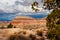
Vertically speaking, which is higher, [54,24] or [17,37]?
[54,24]

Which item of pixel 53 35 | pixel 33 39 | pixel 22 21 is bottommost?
pixel 22 21

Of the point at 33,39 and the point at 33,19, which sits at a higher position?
the point at 33,39

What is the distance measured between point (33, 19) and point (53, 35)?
464 feet

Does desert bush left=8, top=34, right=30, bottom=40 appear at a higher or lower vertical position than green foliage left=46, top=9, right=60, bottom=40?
lower

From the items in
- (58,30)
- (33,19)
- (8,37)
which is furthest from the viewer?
(33,19)

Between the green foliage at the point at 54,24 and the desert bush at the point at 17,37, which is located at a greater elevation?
the green foliage at the point at 54,24

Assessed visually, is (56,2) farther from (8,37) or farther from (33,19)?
(33,19)

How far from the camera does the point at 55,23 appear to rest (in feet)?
84.8

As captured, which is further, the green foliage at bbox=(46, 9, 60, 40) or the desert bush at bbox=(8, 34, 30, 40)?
the desert bush at bbox=(8, 34, 30, 40)

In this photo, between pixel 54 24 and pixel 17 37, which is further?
pixel 17 37

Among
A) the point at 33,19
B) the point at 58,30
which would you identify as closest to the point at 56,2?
the point at 58,30

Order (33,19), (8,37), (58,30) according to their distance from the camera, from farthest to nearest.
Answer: (33,19) → (8,37) → (58,30)

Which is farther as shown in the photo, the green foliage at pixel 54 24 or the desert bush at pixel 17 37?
the desert bush at pixel 17 37

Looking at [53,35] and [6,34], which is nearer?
[53,35]
